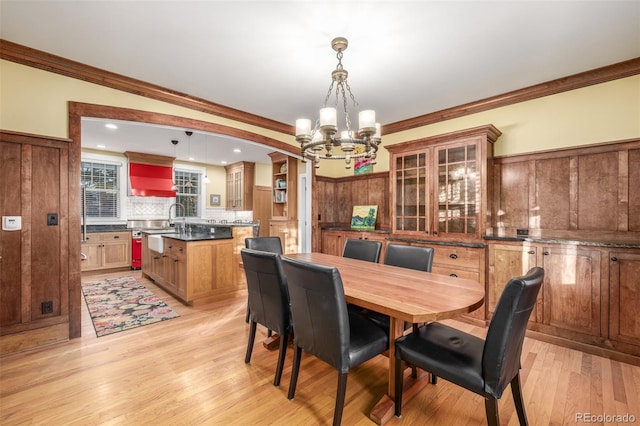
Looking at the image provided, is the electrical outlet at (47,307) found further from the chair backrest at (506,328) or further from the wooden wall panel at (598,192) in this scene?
the wooden wall panel at (598,192)

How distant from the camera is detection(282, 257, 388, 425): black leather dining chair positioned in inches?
61.8

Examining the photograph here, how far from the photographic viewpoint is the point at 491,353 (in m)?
1.38

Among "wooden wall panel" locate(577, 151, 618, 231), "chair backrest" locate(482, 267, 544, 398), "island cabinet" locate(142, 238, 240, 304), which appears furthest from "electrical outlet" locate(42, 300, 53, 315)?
"wooden wall panel" locate(577, 151, 618, 231)

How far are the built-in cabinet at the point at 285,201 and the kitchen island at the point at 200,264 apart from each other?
1.16 m

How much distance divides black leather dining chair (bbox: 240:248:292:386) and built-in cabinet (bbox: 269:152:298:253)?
345 centimetres

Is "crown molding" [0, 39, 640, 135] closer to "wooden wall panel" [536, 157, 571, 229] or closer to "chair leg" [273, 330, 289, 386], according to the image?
"wooden wall panel" [536, 157, 571, 229]

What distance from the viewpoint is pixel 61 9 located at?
2.04m

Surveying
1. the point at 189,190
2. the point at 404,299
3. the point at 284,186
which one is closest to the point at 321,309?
the point at 404,299

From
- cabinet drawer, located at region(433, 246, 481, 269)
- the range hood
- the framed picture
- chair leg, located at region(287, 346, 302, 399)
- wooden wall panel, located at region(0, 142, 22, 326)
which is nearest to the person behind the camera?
chair leg, located at region(287, 346, 302, 399)

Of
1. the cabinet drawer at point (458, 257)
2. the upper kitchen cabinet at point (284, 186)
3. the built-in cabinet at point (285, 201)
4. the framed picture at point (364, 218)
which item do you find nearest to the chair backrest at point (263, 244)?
the framed picture at point (364, 218)

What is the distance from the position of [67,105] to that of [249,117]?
1.98 metres

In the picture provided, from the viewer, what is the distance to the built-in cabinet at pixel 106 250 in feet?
18.2

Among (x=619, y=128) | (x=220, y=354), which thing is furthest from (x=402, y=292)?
(x=619, y=128)

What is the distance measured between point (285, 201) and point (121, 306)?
3.27 m
